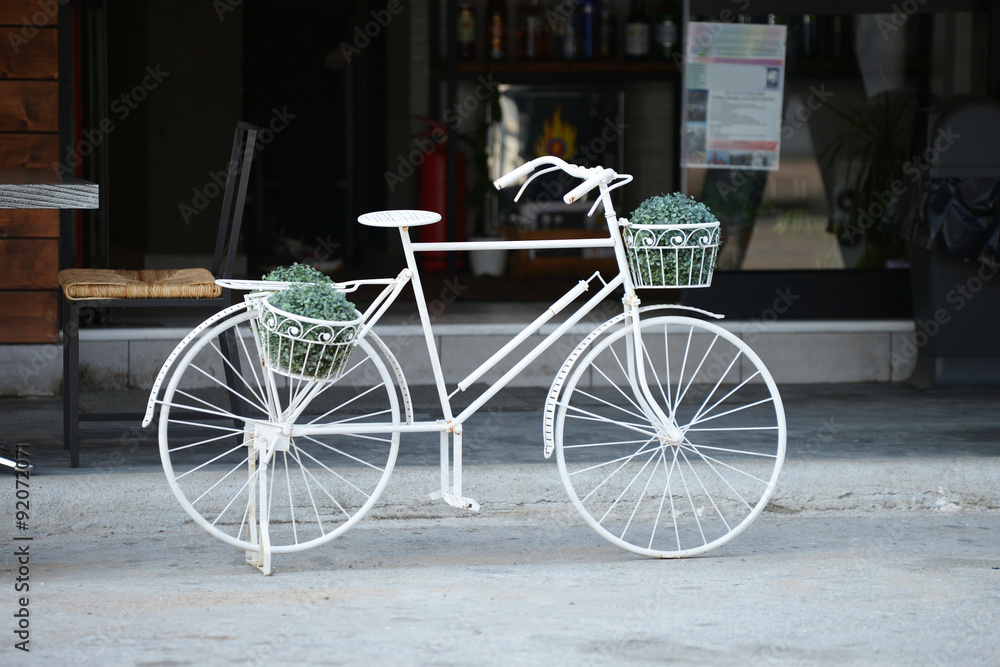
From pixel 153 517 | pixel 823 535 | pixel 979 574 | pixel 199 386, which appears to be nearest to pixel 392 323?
pixel 199 386

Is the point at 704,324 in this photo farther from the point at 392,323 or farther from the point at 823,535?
the point at 392,323

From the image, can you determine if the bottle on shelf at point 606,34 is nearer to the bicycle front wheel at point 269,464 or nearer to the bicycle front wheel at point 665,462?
the bicycle front wheel at point 665,462

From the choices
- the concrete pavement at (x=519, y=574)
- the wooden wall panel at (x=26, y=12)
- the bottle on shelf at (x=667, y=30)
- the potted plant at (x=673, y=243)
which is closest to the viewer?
the concrete pavement at (x=519, y=574)

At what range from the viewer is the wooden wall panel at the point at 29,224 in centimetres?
567

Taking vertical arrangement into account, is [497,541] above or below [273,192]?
below

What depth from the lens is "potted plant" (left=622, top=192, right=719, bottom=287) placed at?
3.63 metres

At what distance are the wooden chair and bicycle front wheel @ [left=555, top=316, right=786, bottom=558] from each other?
4.54ft

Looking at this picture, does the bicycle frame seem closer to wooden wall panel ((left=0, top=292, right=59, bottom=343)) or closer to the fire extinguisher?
wooden wall panel ((left=0, top=292, right=59, bottom=343))

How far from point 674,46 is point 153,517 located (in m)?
6.91

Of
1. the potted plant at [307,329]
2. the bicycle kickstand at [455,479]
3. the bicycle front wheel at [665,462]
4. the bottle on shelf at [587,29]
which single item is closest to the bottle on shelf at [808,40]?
the bicycle front wheel at [665,462]

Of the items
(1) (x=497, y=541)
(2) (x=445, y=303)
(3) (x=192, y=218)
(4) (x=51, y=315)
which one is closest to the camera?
(1) (x=497, y=541)

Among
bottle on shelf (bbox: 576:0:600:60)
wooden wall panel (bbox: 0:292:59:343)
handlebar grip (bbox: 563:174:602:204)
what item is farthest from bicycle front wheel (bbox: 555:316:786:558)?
bottle on shelf (bbox: 576:0:600:60)

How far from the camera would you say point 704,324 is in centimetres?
383

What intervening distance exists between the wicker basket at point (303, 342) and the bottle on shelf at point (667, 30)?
275 inches
